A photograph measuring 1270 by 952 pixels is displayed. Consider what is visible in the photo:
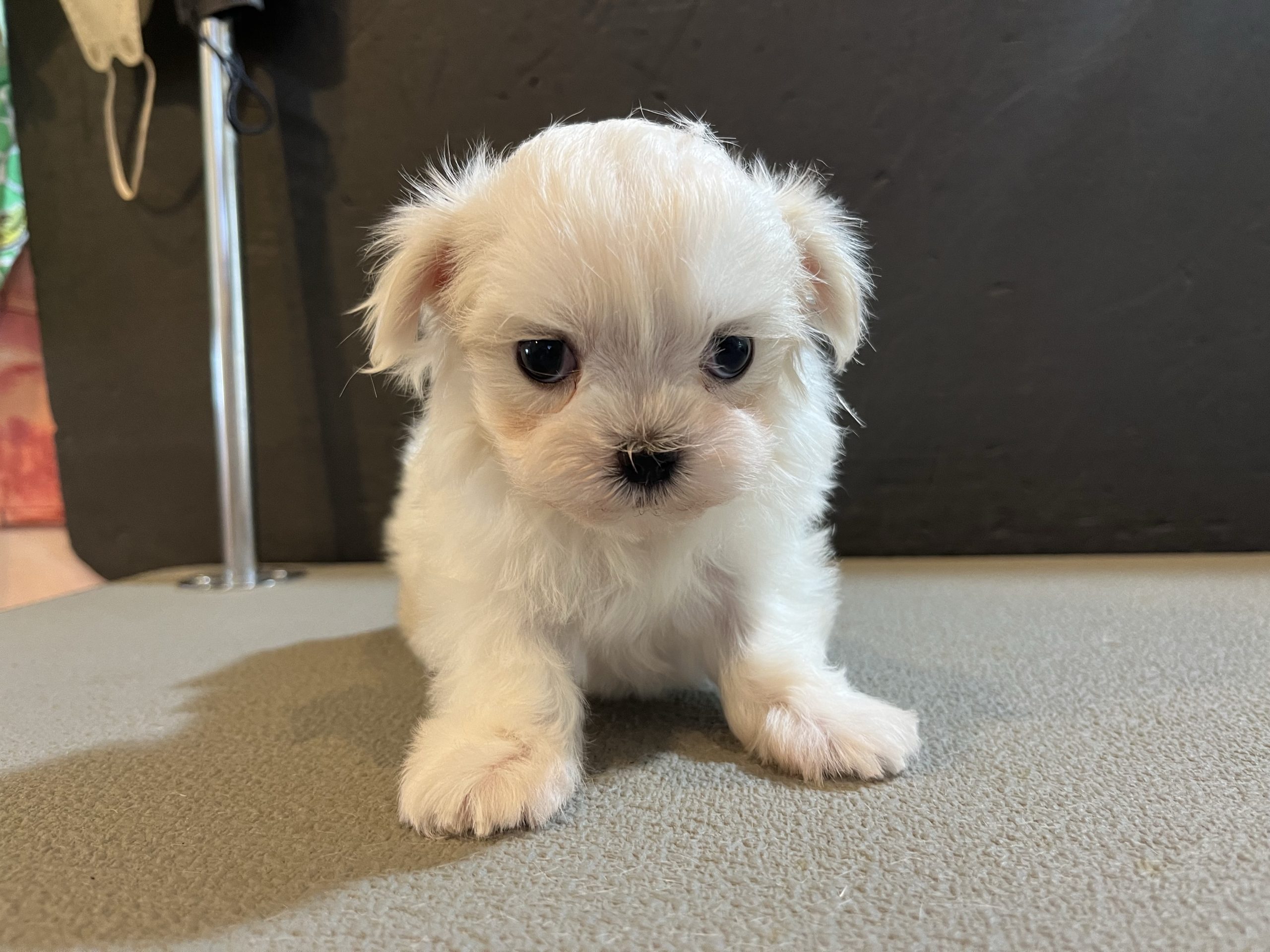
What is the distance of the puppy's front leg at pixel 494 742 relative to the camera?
70 cm

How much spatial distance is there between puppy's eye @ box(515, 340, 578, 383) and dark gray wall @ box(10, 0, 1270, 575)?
1296 millimetres

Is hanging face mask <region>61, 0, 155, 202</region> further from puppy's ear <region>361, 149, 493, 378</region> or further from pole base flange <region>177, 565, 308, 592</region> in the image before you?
puppy's ear <region>361, 149, 493, 378</region>

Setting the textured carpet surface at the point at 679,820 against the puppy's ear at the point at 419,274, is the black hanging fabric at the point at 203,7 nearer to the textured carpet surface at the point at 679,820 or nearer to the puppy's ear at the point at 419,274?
the puppy's ear at the point at 419,274

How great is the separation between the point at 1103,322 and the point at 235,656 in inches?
80.3

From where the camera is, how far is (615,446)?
0.72 metres

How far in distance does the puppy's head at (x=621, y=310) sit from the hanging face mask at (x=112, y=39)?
1533 millimetres

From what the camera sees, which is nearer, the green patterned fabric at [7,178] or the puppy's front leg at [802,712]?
the puppy's front leg at [802,712]

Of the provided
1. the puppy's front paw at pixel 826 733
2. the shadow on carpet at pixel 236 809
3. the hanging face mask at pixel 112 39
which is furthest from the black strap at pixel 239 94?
the puppy's front paw at pixel 826 733

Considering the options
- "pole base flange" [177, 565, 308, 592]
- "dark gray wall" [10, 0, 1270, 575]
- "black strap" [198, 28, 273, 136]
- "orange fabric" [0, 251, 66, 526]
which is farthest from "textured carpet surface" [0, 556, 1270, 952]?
"black strap" [198, 28, 273, 136]

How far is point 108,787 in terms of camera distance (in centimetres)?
80

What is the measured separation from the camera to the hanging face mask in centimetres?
182

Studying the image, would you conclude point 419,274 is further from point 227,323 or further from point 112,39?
point 112,39

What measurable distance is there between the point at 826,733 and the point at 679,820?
0.19 metres

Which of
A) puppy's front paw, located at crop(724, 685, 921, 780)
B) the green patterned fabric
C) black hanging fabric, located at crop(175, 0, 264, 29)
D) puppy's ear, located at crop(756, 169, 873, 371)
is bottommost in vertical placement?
puppy's front paw, located at crop(724, 685, 921, 780)
